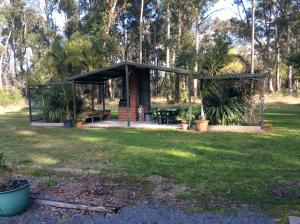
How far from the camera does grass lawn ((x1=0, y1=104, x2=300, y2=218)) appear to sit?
17.2ft

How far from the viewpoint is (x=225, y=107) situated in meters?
13.1

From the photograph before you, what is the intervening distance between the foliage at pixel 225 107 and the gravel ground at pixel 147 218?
28.6 feet

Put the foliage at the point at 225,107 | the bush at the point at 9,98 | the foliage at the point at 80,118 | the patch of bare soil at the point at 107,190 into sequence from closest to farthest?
1. the patch of bare soil at the point at 107,190
2. the foliage at the point at 225,107
3. the foliage at the point at 80,118
4. the bush at the point at 9,98

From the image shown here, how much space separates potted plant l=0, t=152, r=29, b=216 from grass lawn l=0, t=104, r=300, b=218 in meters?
2.16

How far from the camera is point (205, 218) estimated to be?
4.34 metres

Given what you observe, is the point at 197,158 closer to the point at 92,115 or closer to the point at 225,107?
the point at 225,107

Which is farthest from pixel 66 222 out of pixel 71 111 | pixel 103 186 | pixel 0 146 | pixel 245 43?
pixel 245 43

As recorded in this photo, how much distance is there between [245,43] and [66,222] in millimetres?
46235

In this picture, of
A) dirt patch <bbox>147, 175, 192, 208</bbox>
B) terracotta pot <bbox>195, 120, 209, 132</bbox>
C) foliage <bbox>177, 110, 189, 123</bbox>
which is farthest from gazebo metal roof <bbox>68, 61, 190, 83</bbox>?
dirt patch <bbox>147, 175, 192, 208</bbox>

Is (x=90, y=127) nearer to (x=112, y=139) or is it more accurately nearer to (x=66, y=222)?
(x=112, y=139)

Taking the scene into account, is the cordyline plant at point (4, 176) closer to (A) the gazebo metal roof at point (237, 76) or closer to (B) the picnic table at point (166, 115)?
(A) the gazebo metal roof at point (237, 76)

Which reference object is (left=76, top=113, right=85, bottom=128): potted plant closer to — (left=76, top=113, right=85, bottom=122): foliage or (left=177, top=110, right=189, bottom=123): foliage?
(left=76, top=113, right=85, bottom=122): foliage

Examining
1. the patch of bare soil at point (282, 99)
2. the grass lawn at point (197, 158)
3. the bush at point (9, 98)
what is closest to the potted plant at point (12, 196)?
the grass lawn at point (197, 158)

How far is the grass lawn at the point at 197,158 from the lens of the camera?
5.25 meters
